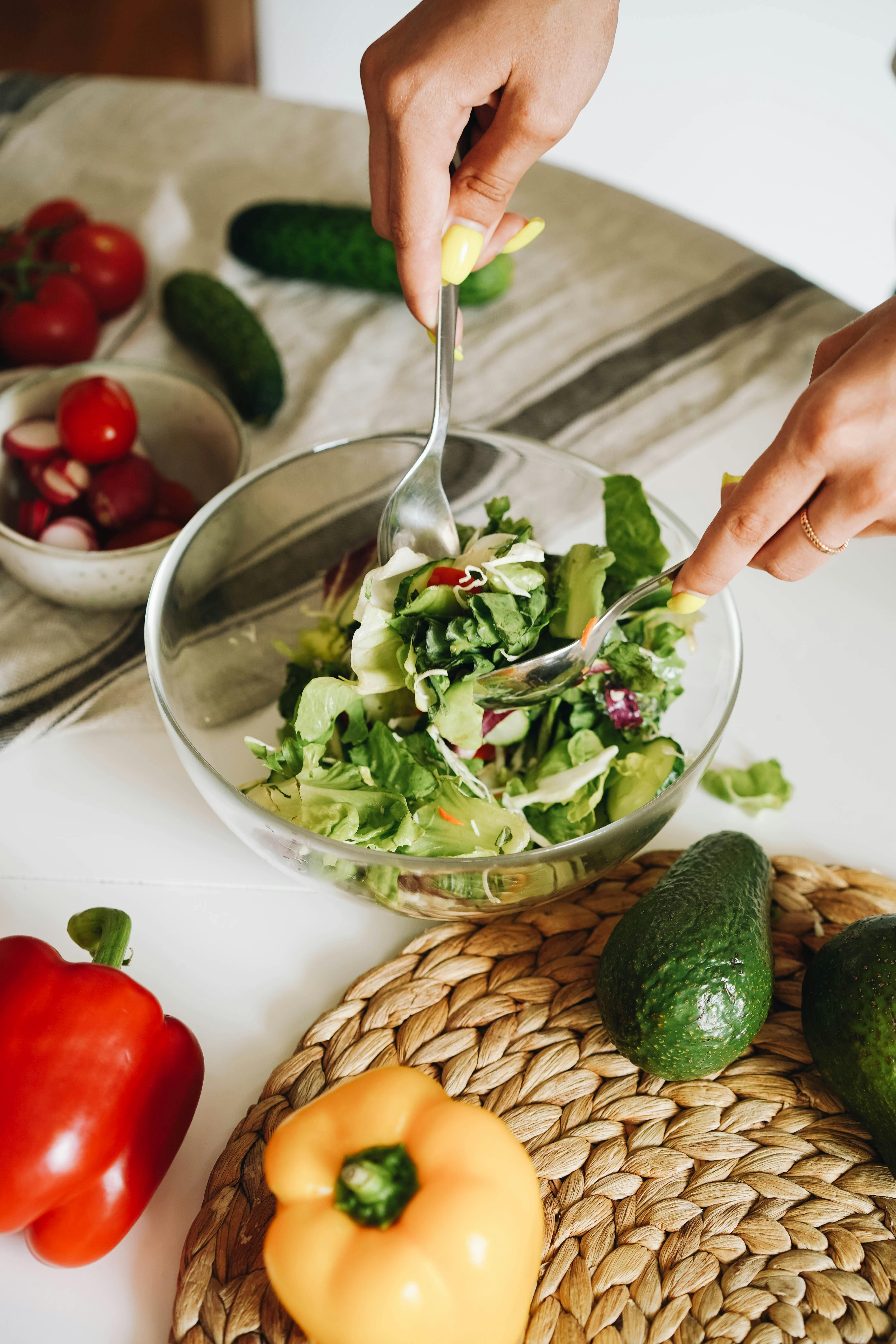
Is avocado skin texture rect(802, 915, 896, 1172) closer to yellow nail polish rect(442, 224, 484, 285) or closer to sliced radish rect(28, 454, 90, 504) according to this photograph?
yellow nail polish rect(442, 224, 484, 285)

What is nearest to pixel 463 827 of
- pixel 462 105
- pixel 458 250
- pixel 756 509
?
pixel 756 509

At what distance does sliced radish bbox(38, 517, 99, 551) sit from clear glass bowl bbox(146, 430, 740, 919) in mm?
180

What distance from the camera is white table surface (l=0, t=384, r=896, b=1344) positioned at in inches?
32.8

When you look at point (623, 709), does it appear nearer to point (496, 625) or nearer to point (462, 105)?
point (496, 625)

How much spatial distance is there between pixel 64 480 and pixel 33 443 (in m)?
0.07

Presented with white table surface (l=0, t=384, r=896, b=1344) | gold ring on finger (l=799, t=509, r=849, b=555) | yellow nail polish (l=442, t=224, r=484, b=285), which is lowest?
white table surface (l=0, t=384, r=896, b=1344)

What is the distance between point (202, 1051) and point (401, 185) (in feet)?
2.74

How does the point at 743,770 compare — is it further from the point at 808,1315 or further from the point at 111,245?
the point at 111,245

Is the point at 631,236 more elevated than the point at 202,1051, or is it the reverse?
the point at 631,236

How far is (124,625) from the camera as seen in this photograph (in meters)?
1.28

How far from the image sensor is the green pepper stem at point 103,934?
2.95 ft

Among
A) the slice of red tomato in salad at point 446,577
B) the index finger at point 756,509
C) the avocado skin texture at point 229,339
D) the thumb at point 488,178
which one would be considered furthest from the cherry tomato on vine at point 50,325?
the index finger at point 756,509

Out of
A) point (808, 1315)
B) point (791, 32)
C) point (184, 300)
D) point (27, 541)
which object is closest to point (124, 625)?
point (27, 541)

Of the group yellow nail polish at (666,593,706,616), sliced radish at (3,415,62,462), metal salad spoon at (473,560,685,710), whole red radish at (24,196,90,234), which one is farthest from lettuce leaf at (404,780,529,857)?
whole red radish at (24,196,90,234)
